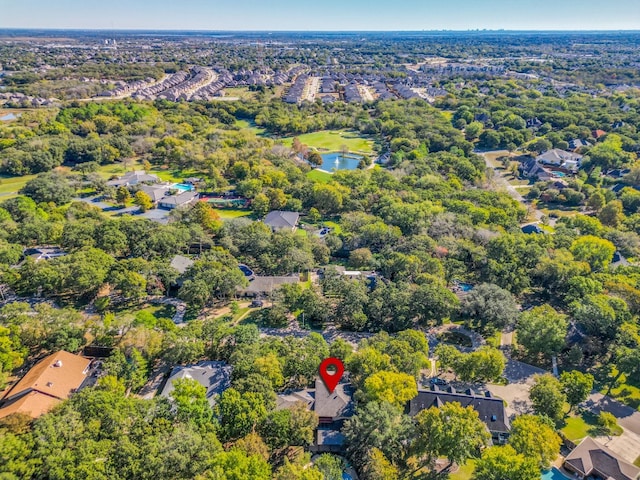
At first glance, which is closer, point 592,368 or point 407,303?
point 592,368

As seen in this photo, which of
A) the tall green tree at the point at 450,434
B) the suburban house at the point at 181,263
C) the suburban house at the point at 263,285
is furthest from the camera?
the suburban house at the point at 181,263

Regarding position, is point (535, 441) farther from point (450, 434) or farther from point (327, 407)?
point (327, 407)

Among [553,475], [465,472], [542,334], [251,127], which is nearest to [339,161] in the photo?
[251,127]

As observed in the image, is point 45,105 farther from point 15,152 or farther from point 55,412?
point 55,412

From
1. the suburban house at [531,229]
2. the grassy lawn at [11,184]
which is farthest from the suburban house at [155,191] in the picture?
the suburban house at [531,229]

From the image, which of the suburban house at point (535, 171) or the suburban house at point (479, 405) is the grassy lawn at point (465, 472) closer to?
the suburban house at point (479, 405)

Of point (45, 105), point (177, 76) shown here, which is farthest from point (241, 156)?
point (177, 76)
